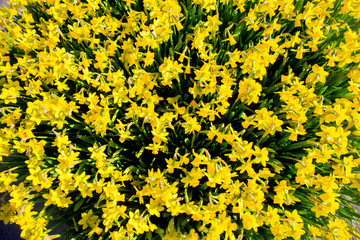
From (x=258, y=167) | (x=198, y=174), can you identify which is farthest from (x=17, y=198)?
(x=258, y=167)

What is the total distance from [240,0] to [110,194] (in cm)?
201

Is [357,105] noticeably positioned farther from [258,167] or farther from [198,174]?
[198,174]

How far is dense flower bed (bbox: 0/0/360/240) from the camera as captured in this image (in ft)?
5.80

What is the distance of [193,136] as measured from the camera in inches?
77.6

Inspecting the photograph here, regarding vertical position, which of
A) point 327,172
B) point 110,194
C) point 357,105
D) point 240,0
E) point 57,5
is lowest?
point 110,194

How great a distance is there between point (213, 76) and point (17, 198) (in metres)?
1.88

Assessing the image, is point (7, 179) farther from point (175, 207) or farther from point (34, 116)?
point (175, 207)

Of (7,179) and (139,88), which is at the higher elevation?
(139,88)

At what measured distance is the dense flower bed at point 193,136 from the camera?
177cm

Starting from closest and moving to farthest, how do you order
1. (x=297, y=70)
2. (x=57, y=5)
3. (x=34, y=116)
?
(x=34, y=116) < (x=57, y=5) < (x=297, y=70)

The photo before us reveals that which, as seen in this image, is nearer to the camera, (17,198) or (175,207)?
(175,207)

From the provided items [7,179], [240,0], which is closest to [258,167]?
[240,0]

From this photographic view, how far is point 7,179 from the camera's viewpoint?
200 centimetres

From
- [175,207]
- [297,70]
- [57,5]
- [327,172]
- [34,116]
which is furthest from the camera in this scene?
[297,70]
